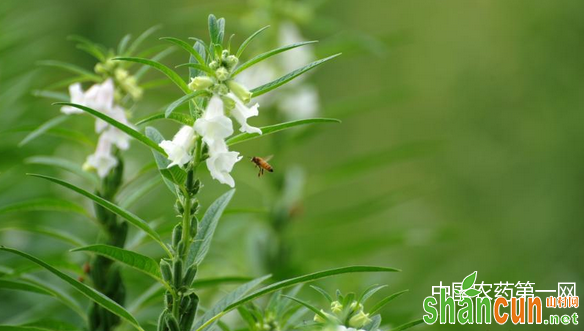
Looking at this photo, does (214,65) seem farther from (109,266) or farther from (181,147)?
(109,266)

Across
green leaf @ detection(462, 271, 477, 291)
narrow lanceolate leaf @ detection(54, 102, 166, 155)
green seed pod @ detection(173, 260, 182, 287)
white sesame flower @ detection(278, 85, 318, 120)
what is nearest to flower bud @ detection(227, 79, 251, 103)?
narrow lanceolate leaf @ detection(54, 102, 166, 155)

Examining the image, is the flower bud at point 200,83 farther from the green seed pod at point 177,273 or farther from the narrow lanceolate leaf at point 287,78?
the green seed pod at point 177,273

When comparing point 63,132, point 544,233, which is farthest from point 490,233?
point 63,132

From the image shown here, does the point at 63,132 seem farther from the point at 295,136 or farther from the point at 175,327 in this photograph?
the point at 295,136

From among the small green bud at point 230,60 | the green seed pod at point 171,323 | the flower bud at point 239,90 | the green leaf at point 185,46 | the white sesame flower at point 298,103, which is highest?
the white sesame flower at point 298,103

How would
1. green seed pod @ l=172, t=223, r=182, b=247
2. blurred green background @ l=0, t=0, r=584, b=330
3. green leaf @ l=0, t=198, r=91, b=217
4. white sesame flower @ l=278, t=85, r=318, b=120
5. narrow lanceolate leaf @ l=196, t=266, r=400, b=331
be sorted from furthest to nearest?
white sesame flower @ l=278, t=85, r=318, b=120 → blurred green background @ l=0, t=0, r=584, b=330 → green leaf @ l=0, t=198, r=91, b=217 → green seed pod @ l=172, t=223, r=182, b=247 → narrow lanceolate leaf @ l=196, t=266, r=400, b=331

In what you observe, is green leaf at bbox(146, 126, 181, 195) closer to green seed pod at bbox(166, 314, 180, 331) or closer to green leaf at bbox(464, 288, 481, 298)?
green seed pod at bbox(166, 314, 180, 331)

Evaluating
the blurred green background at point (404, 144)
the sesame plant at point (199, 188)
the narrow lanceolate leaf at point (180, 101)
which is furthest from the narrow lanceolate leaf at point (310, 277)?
the blurred green background at point (404, 144)
